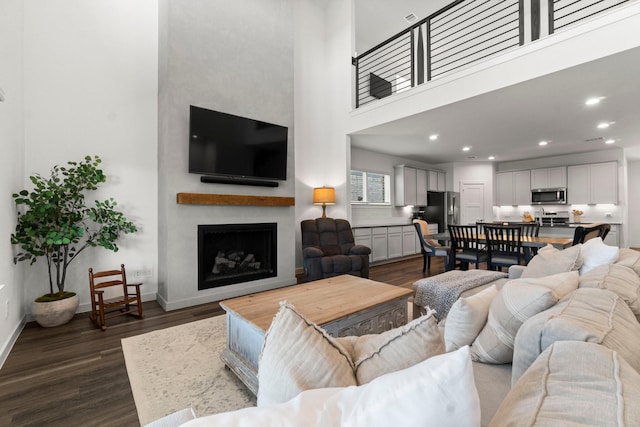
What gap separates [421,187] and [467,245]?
129 inches

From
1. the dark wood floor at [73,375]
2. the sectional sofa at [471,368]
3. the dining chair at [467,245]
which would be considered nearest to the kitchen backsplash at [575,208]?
the dining chair at [467,245]

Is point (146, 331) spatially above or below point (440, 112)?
below

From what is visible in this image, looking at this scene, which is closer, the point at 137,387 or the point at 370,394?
the point at 370,394

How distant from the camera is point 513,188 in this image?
26.1 feet

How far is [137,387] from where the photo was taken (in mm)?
1877

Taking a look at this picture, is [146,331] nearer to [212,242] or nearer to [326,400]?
[212,242]

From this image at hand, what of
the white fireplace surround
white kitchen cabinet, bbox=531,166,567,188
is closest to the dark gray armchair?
the white fireplace surround

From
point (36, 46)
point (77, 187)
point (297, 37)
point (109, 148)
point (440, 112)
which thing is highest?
point (297, 37)

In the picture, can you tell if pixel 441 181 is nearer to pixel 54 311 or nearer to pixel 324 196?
pixel 324 196

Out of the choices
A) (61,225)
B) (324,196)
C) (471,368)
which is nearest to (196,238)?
(61,225)

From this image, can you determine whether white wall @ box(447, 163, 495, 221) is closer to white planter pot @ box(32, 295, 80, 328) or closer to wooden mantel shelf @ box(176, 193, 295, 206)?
wooden mantel shelf @ box(176, 193, 295, 206)

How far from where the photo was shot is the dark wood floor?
5.41ft

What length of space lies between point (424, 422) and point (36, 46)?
15.0 feet

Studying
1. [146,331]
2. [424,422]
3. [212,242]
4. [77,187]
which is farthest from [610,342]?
[77,187]
